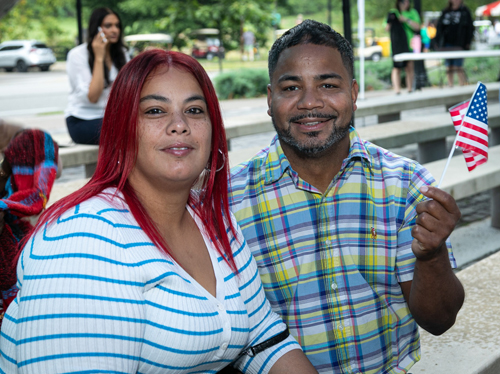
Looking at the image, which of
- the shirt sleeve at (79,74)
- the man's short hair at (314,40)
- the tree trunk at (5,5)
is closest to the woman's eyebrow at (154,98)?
the man's short hair at (314,40)

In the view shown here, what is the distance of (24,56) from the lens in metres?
32.4

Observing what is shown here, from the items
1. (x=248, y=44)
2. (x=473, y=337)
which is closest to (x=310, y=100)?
(x=473, y=337)

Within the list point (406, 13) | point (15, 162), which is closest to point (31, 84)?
point (406, 13)

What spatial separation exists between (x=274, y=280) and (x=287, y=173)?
0.42 m

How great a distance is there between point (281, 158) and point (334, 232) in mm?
365

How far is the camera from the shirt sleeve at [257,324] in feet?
6.31

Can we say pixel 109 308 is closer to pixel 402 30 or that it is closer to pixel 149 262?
pixel 149 262

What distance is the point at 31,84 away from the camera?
2448 centimetres

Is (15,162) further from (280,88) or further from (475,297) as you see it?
(475,297)

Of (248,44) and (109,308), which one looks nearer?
(109,308)

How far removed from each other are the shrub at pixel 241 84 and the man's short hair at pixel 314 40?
14268mm

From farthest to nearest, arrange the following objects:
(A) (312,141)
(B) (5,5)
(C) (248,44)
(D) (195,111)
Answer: (C) (248,44) → (B) (5,5) → (A) (312,141) → (D) (195,111)

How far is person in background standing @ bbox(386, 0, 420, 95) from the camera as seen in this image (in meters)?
11.4

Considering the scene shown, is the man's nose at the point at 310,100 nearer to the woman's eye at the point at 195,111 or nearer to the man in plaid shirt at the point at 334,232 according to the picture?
the man in plaid shirt at the point at 334,232
